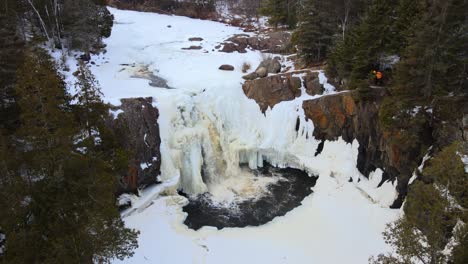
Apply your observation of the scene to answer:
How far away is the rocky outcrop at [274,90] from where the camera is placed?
75.5 ft

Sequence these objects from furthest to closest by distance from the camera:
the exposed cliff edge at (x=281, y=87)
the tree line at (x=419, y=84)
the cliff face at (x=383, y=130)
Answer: the exposed cliff edge at (x=281, y=87)
the cliff face at (x=383, y=130)
the tree line at (x=419, y=84)

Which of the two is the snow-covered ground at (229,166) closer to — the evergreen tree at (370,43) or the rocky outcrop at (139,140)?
the rocky outcrop at (139,140)

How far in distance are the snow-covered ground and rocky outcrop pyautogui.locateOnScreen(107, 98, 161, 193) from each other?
0.54 m

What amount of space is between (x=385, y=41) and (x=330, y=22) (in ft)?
22.4

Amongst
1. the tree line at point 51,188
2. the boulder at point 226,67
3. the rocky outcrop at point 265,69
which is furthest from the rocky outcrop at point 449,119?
the boulder at point 226,67

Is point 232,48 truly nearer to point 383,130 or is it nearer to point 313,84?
point 313,84

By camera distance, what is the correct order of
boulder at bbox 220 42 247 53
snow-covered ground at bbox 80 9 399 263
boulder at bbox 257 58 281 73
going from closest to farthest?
1. snow-covered ground at bbox 80 9 399 263
2. boulder at bbox 257 58 281 73
3. boulder at bbox 220 42 247 53

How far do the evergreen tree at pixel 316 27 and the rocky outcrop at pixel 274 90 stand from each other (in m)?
3.22

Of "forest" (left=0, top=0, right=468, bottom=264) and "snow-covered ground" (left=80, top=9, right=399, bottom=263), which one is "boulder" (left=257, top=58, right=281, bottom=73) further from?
"snow-covered ground" (left=80, top=9, right=399, bottom=263)

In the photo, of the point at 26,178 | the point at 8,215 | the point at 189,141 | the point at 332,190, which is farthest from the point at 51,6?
the point at 332,190

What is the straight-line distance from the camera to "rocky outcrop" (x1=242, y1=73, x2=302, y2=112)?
23.0 metres

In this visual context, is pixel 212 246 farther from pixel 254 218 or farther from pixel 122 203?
pixel 122 203

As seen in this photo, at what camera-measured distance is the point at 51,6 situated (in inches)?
1053

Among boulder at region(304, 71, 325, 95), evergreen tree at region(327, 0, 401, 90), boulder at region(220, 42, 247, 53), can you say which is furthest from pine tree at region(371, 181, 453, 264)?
boulder at region(220, 42, 247, 53)
